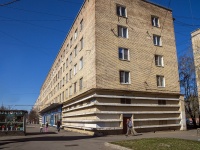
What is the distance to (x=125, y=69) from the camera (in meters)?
26.6

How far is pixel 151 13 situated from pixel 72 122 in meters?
19.7

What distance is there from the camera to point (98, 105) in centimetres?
2389

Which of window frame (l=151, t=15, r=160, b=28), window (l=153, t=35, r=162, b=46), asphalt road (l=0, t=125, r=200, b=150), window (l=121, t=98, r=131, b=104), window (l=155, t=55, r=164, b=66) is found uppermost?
window frame (l=151, t=15, r=160, b=28)

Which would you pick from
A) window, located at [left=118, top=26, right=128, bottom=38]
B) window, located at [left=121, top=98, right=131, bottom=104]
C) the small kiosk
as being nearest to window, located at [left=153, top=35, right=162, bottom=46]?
window, located at [left=118, top=26, right=128, bottom=38]

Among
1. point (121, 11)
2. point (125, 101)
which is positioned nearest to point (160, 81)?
point (125, 101)

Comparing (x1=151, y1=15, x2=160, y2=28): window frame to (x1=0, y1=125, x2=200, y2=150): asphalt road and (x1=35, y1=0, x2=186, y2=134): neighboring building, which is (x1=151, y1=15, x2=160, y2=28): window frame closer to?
(x1=35, y1=0, x2=186, y2=134): neighboring building

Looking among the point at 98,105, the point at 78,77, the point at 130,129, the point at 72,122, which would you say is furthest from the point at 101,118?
the point at 72,122

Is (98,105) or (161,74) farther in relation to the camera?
(161,74)

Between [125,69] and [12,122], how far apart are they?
47.4ft

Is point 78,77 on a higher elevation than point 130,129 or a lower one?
higher

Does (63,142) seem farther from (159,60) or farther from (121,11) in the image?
(159,60)

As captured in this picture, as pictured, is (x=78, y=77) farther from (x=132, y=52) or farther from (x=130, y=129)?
(x=130, y=129)

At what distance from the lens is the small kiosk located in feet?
84.3

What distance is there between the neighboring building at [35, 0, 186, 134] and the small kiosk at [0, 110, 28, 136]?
23.7ft
